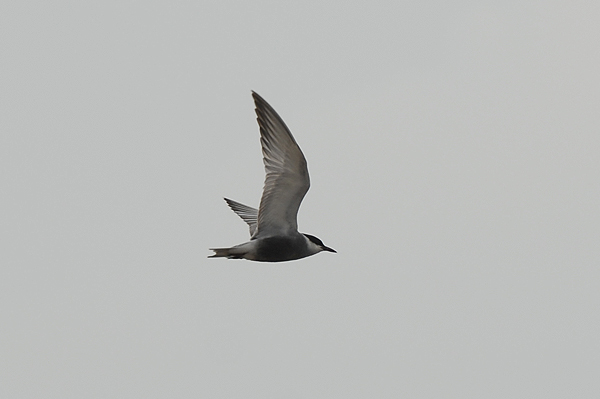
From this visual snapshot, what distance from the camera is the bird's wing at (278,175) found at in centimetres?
2019

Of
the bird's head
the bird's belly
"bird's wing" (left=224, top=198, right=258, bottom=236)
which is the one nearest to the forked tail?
the bird's belly

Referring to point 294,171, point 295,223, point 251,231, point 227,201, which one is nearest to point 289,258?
point 295,223

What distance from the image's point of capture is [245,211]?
27.4m

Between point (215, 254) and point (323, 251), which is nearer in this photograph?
point (215, 254)

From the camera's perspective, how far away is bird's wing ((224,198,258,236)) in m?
26.5

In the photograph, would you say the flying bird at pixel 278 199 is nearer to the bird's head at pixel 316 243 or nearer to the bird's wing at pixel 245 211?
the bird's head at pixel 316 243

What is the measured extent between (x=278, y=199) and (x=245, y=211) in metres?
6.33

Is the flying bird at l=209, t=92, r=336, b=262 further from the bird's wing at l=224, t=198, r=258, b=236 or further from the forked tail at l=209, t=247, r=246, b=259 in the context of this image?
the bird's wing at l=224, t=198, r=258, b=236

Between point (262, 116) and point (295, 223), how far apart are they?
8.54 ft

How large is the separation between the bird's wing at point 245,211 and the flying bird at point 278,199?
4417 millimetres

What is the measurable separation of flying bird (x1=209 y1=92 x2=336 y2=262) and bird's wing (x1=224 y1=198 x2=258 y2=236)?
442cm

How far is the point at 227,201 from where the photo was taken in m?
28.1

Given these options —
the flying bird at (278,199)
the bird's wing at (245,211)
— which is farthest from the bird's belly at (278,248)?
the bird's wing at (245,211)

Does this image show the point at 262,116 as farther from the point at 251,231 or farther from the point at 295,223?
the point at 251,231
